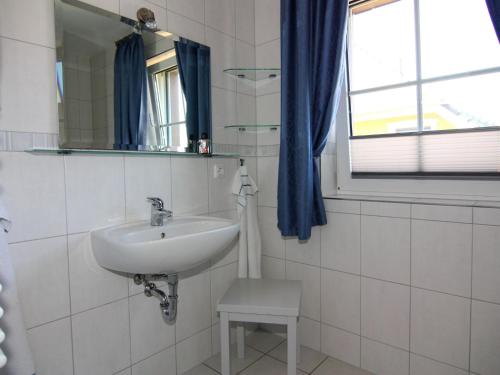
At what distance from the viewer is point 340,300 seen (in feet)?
5.60

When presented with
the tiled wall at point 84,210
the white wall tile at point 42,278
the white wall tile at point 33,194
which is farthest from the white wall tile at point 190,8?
the white wall tile at point 42,278

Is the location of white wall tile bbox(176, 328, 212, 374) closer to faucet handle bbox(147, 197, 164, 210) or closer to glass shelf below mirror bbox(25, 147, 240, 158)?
faucet handle bbox(147, 197, 164, 210)

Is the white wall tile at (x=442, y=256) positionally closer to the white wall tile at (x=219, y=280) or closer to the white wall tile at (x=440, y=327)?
the white wall tile at (x=440, y=327)

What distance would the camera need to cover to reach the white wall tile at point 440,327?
1.35 metres

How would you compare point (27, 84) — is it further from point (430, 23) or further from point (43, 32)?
point (430, 23)

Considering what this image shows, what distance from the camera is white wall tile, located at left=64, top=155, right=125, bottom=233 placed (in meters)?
1.21

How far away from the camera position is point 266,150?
196 cm

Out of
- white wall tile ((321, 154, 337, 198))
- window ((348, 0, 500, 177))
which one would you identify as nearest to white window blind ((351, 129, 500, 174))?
window ((348, 0, 500, 177))

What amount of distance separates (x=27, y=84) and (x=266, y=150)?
4.06 ft

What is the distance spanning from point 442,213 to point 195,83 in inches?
52.3

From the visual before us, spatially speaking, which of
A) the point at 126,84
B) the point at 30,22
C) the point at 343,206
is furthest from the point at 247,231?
the point at 30,22

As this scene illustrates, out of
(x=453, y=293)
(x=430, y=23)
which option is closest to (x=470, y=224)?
(x=453, y=293)

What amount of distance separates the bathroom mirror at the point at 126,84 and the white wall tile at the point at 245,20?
1.09ft

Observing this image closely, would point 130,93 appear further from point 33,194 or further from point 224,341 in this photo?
point 224,341
